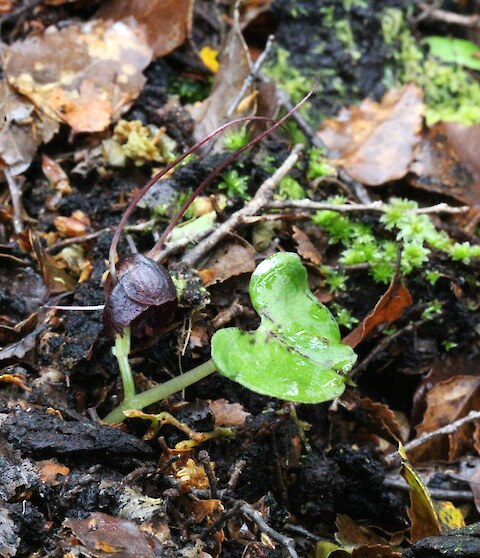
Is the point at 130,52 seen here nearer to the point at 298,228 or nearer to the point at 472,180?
the point at 298,228

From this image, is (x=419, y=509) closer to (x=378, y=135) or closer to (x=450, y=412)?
(x=450, y=412)

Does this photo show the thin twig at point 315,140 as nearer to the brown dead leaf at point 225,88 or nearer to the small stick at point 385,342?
the brown dead leaf at point 225,88

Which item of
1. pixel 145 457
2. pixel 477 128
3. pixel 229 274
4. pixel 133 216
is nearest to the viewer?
pixel 145 457

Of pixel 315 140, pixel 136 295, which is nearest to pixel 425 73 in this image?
pixel 315 140

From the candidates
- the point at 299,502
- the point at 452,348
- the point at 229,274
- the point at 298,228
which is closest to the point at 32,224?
the point at 229,274

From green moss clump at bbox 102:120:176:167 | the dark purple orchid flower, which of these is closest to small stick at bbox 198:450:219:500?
the dark purple orchid flower

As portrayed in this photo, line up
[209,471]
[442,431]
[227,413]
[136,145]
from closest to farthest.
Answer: [209,471], [227,413], [442,431], [136,145]
